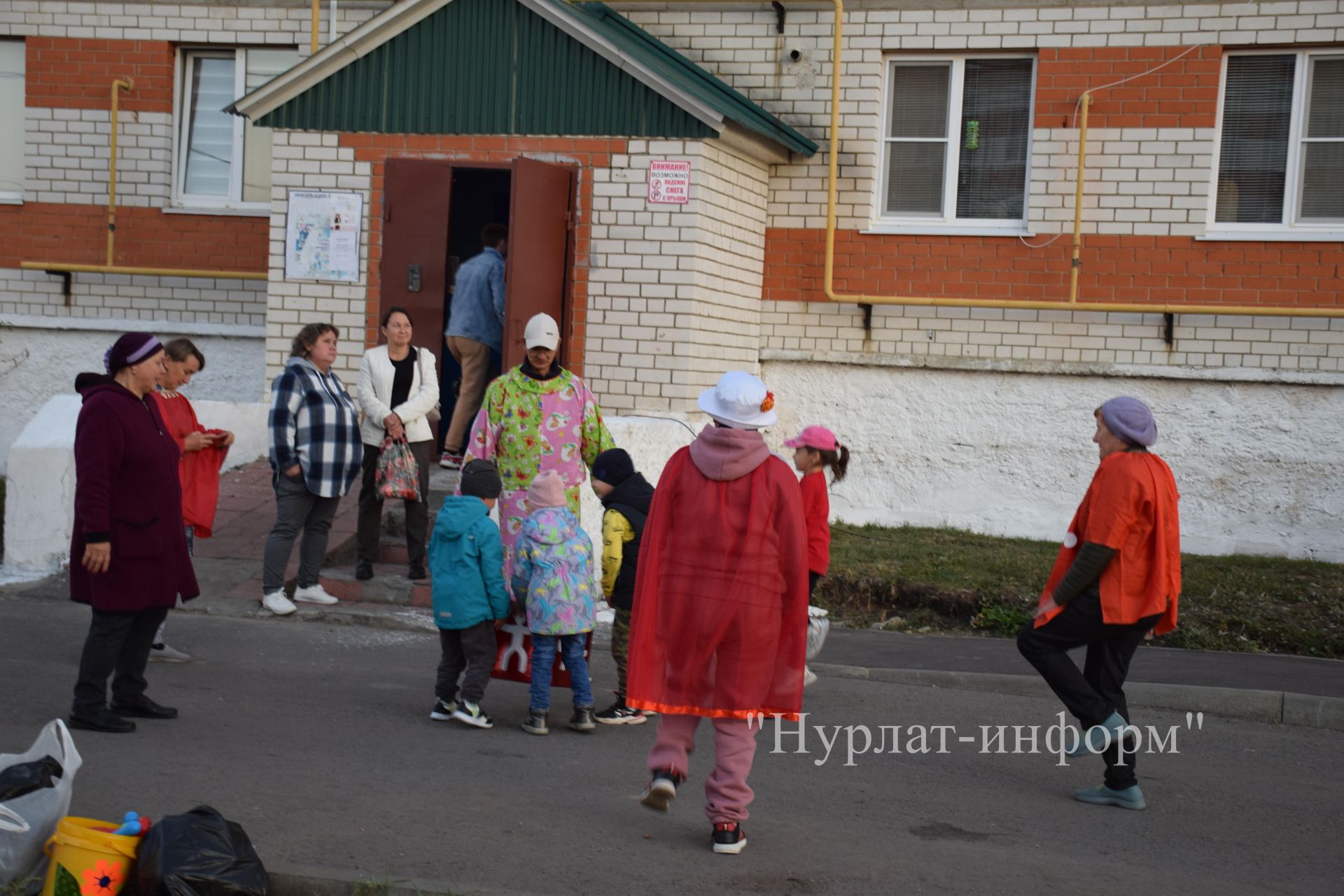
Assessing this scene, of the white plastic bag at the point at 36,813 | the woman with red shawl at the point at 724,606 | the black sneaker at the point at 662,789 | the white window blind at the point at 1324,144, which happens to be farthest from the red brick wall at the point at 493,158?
the white plastic bag at the point at 36,813

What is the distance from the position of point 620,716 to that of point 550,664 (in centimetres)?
56

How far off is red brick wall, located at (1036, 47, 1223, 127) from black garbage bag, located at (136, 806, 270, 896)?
9875mm

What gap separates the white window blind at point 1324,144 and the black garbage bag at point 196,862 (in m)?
10.6

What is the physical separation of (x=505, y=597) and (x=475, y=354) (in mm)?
4587

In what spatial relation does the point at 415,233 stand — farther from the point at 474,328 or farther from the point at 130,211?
the point at 130,211

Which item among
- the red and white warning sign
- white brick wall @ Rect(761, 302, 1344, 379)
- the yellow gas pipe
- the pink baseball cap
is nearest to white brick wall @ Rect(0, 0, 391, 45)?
the yellow gas pipe

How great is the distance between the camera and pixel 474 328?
10.8m

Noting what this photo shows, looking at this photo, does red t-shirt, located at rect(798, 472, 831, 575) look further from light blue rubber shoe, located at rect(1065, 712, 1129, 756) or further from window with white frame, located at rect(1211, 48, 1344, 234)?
window with white frame, located at rect(1211, 48, 1344, 234)

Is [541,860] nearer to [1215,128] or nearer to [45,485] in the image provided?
[45,485]

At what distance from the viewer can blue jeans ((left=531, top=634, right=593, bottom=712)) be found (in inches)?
252

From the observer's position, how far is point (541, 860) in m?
4.72

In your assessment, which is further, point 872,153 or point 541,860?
point 872,153

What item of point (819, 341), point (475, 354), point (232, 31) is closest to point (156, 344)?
point (475, 354)

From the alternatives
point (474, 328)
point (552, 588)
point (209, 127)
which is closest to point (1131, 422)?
point (552, 588)
